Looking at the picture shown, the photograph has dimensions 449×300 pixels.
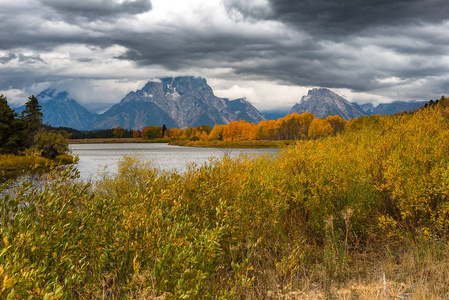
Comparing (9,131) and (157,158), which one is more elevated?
(9,131)

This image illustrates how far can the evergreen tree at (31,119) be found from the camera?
57.6 meters

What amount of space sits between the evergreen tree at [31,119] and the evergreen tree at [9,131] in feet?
8.72

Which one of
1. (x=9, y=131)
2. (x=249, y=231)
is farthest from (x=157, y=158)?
(x=249, y=231)

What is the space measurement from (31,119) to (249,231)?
2724 inches

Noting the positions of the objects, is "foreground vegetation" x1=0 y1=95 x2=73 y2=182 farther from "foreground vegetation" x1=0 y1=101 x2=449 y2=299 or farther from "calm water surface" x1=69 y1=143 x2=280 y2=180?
"foreground vegetation" x1=0 y1=101 x2=449 y2=299

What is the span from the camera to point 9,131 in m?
51.7

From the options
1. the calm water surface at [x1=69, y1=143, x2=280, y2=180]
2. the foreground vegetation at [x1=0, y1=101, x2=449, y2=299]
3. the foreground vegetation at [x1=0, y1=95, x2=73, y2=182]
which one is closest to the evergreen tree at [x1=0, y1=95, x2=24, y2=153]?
the foreground vegetation at [x1=0, y1=95, x2=73, y2=182]

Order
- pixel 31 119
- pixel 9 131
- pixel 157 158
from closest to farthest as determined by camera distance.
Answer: pixel 9 131 < pixel 31 119 < pixel 157 158

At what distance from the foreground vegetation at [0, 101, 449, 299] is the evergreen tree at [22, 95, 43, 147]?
2344 inches

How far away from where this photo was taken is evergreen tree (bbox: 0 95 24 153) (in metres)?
50.5

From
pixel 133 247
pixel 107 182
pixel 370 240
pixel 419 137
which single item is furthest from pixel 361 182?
pixel 107 182

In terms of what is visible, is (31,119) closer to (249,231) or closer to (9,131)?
(9,131)

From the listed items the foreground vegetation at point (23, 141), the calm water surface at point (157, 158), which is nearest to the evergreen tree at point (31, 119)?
the foreground vegetation at point (23, 141)

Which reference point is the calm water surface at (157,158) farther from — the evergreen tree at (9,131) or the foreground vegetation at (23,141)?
the evergreen tree at (9,131)
